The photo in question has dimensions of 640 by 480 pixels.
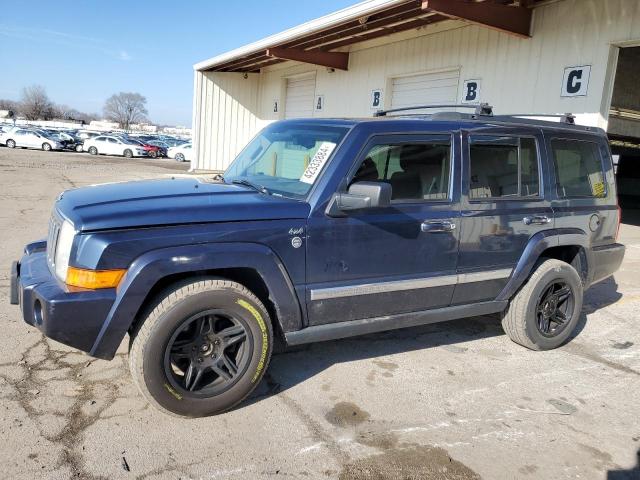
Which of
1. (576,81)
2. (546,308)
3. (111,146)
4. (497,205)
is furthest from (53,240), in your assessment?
(111,146)

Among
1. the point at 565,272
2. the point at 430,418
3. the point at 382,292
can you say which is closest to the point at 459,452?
the point at 430,418

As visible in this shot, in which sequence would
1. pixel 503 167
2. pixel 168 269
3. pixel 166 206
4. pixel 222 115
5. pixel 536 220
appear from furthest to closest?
pixel 222 115
pixel 536 220
pixel 503 167
pixel 166 206
pixel 168 269

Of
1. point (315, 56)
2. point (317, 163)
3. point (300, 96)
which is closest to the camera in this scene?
point (317, 163)

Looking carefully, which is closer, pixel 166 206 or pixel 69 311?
pixel 69 311

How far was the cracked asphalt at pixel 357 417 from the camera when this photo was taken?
9.27 feet

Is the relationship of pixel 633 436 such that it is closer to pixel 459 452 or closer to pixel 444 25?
pixel 459 452

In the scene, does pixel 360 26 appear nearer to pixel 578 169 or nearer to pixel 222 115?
pixel 578 169

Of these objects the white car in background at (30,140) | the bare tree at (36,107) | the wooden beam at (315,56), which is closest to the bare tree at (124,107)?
the bare tree at (36,107)

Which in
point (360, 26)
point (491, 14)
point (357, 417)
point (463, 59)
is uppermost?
point (360, 26)

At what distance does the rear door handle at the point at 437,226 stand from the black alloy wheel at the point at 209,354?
1.46 m

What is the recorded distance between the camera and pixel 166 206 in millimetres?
3129

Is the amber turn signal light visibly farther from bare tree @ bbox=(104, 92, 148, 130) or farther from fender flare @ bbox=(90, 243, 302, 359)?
bare tree @ bbox=(104, 92, 148, 130)

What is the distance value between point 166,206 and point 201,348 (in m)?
0.89

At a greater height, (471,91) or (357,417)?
(471,91)
